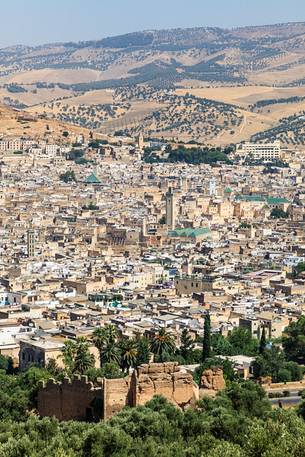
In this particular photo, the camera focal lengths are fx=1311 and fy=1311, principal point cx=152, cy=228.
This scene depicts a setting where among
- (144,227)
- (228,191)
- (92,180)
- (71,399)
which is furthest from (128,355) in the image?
(92,180)

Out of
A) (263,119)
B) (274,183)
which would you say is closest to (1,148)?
(274,183)

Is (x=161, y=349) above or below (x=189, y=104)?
below

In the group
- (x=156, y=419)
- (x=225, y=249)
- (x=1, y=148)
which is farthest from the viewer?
(x=1, y=148)

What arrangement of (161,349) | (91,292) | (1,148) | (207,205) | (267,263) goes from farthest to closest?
1. (1,148)
2. (207,205)
3. (267,263)
4. (91,292)
5. (161,349)

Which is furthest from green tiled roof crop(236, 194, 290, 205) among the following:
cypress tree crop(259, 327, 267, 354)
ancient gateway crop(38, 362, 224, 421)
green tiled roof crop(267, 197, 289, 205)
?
ancient gateway crop(38, 362, 224, 421)

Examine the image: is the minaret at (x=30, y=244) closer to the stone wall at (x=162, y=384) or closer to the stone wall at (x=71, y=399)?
the stone wall at (x=71, y=399)

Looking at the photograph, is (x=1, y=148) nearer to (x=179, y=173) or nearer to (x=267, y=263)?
(x=179, y=173)

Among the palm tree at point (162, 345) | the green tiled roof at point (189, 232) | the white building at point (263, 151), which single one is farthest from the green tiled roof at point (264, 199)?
the palm tree at point (162, 345)
